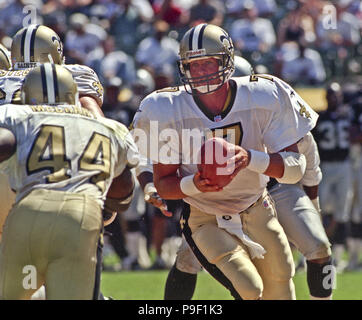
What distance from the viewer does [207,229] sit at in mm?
4488

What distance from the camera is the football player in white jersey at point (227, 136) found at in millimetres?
4473

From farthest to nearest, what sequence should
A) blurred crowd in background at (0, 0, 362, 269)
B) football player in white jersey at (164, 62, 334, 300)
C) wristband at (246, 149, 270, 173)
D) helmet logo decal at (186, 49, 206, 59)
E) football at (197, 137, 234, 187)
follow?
1. blurred crowd in background at (0, 0, 362, 269)
2. football player in white jersey at (164, 62, 334, 300)
3. helmet logo decal at (186, 49, 206, 59)
4. wristband at (246, 149, 270, 173)
5. football at (197, 137, 234, 187)

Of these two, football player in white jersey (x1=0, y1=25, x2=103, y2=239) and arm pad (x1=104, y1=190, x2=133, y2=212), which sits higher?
football player in white jersey (x1=0, y1=25, x2=103, y2=239)

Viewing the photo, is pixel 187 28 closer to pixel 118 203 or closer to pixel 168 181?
pixel 168 181

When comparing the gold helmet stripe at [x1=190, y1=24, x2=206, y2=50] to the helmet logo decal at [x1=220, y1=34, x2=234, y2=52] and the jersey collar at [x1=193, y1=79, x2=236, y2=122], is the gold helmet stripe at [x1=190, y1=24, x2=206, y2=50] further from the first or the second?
the jersey collar at [x1=193, y1=79, x2=236, y2=122]

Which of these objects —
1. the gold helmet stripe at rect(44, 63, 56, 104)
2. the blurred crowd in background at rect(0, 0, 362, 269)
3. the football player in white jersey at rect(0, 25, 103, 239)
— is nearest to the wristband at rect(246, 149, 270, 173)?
the football player in white jersey at rect(0, 25, 103, 239)

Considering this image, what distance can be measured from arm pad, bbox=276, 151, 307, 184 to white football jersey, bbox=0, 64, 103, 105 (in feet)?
3.91

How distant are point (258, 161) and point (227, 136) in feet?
0.88

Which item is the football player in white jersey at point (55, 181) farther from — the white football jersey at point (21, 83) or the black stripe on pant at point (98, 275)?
the white football jersey at point (21, 83)

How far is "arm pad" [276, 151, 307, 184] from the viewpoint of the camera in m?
4.41

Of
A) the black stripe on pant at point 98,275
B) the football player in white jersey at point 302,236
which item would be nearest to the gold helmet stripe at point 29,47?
the football player in white jersey at point 302,236

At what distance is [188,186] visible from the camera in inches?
172

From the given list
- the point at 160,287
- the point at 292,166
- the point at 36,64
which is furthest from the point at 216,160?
the point at 160,287
